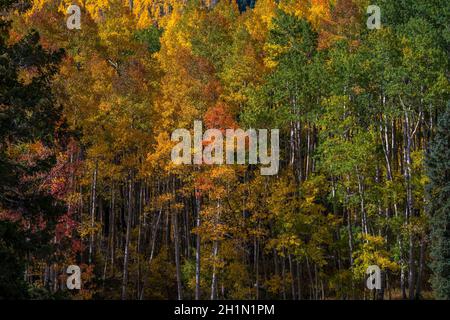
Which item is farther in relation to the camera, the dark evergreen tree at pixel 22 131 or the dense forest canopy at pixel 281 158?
the dense forest canopy at pixel 281 158

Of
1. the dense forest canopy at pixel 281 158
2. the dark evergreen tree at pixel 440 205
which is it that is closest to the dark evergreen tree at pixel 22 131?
the dense forest canopy at pixel 281 158

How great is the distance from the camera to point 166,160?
122ft

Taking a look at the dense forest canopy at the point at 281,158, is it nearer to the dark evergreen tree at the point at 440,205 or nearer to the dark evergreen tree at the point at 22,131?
the dark evergreen tree at the point at 440,205

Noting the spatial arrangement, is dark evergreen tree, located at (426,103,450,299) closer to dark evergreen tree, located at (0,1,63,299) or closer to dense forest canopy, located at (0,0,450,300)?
dense forest canopy, located at (0,0,450,300)

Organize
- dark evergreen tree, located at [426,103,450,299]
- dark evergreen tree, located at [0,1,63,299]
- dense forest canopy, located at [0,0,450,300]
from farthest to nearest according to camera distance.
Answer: dense forest canopy, located at [0,0,450,300], dark evergreen tree, located at [426,103,450,299], dark evergreen tree, located at [0,1,63,299]

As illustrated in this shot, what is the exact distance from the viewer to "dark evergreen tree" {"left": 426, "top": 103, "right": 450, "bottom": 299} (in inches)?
1254

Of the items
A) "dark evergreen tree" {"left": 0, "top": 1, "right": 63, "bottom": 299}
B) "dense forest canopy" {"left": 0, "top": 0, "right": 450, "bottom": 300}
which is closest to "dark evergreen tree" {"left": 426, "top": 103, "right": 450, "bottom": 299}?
"dense forest canopy" {"left": 0, "top": 0, "right": 450, "bottom": 300}

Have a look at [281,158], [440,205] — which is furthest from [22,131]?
[281,158]

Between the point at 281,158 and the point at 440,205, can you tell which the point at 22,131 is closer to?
the point at 440,205

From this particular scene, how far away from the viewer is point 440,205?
107 ft

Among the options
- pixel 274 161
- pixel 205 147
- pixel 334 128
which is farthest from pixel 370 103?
pixel 205 147

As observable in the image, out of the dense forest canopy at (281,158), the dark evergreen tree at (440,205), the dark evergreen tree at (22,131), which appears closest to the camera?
the dark evergreen tree at (22,131)

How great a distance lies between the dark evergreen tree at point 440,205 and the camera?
3184 centimetres
